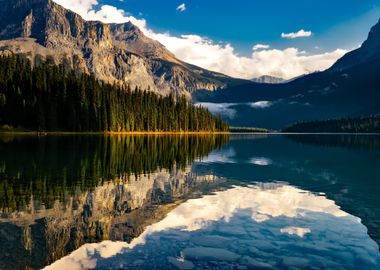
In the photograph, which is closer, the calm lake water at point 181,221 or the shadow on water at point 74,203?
the calm lake water at point 181,221

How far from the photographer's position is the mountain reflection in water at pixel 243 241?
15812 mm

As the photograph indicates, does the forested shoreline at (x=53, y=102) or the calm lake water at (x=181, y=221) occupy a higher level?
the forested shoreline at (x=53, y=102)

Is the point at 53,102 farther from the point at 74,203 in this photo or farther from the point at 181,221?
the point at 181,221

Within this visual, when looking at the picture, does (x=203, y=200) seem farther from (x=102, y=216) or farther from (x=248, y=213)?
(x=102, y=216)

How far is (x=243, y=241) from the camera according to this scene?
1888cm

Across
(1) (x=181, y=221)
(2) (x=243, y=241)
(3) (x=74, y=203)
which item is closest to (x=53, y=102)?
(3) (x=74, y=203)

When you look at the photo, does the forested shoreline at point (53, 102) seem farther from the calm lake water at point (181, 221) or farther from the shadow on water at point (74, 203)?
the calm lake water at point (181, 221)

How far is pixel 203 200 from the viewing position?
29.1 m

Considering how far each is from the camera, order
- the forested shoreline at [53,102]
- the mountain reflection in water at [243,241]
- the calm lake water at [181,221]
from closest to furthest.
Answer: the mountain reflection in water at [243,241], the calm lake water at [181,221], the forested shoreline at [53,102]

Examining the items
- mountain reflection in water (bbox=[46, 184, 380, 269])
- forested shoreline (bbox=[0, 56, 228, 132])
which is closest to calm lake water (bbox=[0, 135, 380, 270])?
mountain reflection in water (bbox=[46, 184, 380, 269])

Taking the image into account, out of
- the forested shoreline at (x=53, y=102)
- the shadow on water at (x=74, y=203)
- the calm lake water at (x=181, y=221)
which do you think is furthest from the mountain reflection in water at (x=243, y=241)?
the forested shoreline at (x=53, y=102)

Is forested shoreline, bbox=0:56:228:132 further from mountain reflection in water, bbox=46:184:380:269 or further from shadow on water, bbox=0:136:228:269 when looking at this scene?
mountain reflection in water, bbox=46:184:380:269

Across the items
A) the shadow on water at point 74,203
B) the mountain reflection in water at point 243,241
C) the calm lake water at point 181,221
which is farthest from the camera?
the shadow on water at point 74,203

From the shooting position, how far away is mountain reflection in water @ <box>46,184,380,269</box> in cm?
1581
